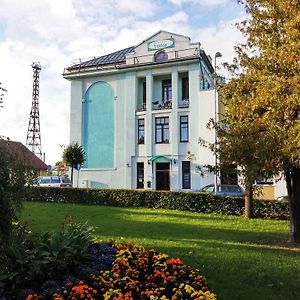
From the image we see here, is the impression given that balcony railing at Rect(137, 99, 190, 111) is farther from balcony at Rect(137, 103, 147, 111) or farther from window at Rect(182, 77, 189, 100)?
window at Rect(182, 77, 189, 100)

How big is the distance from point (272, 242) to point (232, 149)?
9.28 feet

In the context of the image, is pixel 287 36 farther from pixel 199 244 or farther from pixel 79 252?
pixel 79 252

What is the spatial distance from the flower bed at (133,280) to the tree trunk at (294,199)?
5.71 m

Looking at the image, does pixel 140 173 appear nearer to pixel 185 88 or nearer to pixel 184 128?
pixel 184 128

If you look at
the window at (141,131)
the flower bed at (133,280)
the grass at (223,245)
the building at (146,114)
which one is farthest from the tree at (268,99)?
the window at (141,131)

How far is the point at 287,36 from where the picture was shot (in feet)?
33.7

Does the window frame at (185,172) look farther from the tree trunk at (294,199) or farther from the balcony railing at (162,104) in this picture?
the tree trunk at (294,199)

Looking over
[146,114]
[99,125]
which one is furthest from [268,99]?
[99,125]

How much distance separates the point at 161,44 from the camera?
3941 centimetres

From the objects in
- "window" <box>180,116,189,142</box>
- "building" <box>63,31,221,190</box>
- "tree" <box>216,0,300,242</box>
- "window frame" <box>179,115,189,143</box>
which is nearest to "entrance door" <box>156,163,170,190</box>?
"building" <box>63,31,221,190</box>

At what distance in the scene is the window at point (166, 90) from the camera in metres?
40.1

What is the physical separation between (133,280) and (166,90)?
35090 mm

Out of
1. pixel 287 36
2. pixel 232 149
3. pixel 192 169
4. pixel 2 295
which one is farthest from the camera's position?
pixel 192 169

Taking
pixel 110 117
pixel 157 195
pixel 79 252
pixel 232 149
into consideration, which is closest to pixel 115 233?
pixel 232 149
